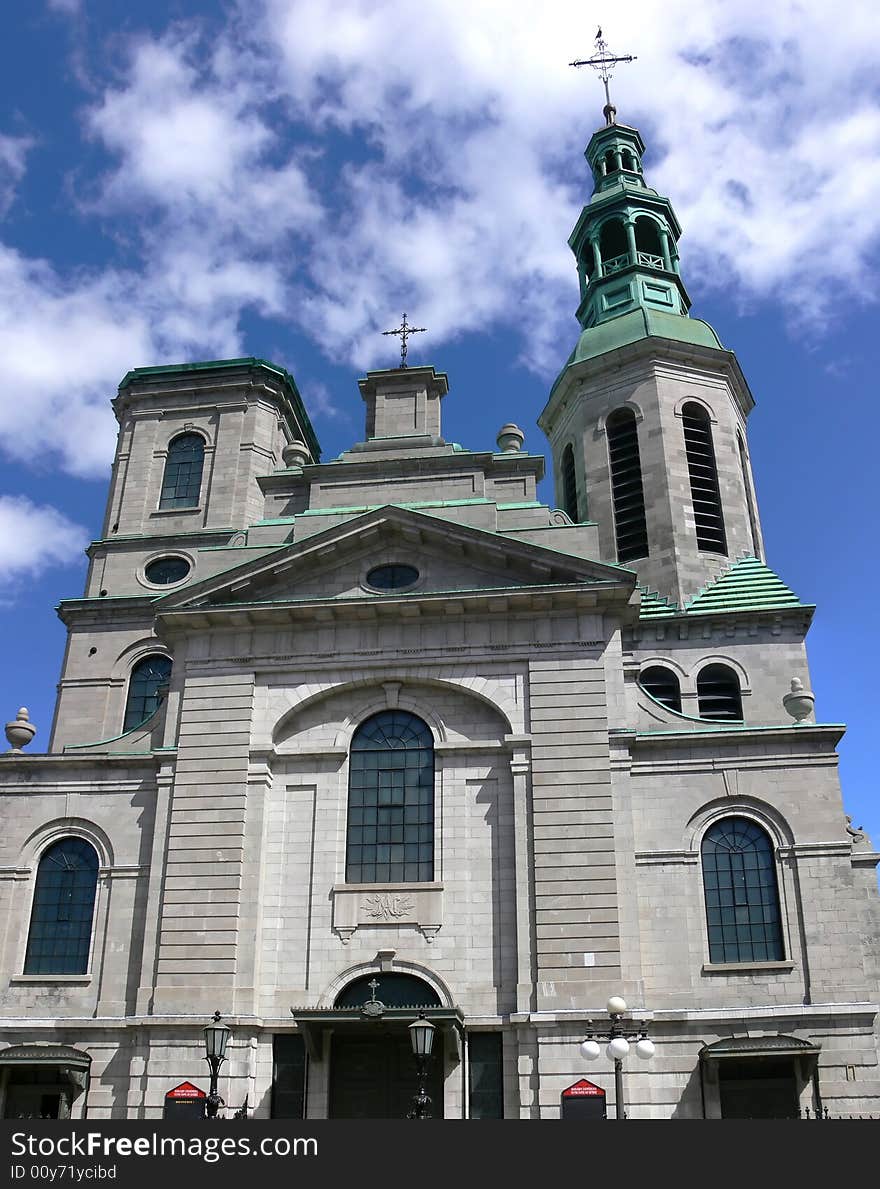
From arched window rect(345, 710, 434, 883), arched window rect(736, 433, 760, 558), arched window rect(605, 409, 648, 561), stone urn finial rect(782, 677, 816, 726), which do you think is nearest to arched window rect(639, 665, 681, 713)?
arched window rect(605, 409, 648, 561)

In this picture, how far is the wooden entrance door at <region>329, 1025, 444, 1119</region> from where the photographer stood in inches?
1022

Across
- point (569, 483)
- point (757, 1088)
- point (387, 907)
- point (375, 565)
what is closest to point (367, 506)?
point (375, 565)

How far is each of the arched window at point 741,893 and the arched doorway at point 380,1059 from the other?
264 inches

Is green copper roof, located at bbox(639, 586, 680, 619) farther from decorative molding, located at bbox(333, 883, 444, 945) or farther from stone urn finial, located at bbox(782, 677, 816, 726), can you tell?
decorative molding, located at bbox(333, 883, 444, 945)

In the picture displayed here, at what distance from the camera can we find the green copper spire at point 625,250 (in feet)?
153

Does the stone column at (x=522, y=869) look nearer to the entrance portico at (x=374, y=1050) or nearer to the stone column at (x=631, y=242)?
the entrance portico at (x=374, y=1050)

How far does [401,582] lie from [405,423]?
7.11 metres

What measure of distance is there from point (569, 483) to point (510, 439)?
31.7ft

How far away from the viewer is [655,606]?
36.6 m

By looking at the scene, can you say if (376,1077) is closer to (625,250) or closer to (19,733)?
(19,733)

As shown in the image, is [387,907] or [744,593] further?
[744,593]

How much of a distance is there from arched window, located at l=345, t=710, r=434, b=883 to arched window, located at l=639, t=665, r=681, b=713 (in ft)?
29.3

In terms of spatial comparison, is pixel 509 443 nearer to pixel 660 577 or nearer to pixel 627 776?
pixel 660 577

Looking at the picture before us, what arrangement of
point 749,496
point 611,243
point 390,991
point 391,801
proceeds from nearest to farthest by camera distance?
1. point 390,991
2. point 391,801
3. point 749,496
4. point 611,243
